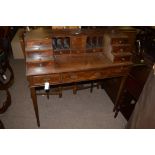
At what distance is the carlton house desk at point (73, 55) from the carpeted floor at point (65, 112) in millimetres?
567

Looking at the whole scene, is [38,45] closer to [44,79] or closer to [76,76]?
[44,79]

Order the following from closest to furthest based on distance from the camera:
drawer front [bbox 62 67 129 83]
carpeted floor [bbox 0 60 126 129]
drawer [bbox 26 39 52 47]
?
1. drawer [bbox 26 39 52 47]
2. drawer front [bbox 62 67 129 83]
3. carpeted floor [bbox 0 60 126 129]

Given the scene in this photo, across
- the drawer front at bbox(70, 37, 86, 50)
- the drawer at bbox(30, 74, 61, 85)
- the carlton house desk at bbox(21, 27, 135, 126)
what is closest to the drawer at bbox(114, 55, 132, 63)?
the carlton house desk at bbox(21, 27, 135, 126)

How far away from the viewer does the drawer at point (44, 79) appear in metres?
1.66

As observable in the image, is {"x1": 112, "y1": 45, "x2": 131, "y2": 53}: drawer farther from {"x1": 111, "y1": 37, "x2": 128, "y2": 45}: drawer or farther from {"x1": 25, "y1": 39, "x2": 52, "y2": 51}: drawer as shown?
{"x1": 25, "y1": 39, "x2": 52, "y2": 51}: drawer

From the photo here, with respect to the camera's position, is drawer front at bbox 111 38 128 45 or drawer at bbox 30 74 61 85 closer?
drawer at bbox 30 74 61 85

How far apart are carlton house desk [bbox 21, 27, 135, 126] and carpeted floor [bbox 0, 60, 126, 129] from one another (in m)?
0.57

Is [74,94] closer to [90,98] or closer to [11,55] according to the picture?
[90,98]

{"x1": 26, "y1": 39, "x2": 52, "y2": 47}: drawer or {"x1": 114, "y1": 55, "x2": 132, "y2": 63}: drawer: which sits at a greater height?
{"x1": 26, "y1": 39, "x2": 52, "y2": 47}: drawer

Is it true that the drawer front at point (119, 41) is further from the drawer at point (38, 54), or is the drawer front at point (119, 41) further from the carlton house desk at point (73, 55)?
the drawer at point (38, 54)

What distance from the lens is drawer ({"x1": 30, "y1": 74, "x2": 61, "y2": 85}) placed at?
5.46 ft

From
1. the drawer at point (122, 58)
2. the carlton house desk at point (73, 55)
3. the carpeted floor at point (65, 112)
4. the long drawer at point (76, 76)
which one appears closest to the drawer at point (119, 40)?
the carlton house desk at point (73, 55)

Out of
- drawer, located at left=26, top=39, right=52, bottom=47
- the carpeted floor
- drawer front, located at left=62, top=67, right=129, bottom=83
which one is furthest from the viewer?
the carpeted floor

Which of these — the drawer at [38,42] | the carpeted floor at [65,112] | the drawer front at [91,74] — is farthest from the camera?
the carpeted floor at [65,112]
